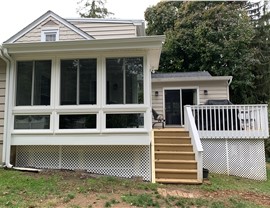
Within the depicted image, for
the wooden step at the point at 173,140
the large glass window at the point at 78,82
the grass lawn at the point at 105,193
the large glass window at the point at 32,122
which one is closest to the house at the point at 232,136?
the wooden step at the point at 173,140

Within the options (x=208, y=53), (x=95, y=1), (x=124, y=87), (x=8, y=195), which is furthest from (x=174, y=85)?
(x=95, y=1)

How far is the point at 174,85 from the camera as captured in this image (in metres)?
12.0

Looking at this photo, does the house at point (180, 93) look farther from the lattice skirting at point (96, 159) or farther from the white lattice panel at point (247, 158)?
the lattice skirting at point (96, 159)

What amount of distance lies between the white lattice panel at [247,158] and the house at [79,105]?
3069mm

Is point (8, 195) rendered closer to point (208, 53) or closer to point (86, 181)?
point (86, 181)

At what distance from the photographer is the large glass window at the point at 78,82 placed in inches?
256

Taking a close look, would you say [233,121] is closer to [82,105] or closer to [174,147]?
[174,147]

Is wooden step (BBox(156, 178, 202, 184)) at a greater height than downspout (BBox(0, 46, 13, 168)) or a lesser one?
lesser

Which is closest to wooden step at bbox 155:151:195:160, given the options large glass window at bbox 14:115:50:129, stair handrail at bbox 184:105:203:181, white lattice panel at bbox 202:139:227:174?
stair handrail at bbox 184:105:203:181

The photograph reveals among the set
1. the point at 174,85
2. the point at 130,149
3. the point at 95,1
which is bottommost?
the point at 130,149

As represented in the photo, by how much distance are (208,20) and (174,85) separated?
943cm

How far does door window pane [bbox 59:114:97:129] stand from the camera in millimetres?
6465

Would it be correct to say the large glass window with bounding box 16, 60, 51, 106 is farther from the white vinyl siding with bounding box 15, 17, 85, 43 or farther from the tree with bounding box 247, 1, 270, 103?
the tree with bounding box 247, 1, 270, 103

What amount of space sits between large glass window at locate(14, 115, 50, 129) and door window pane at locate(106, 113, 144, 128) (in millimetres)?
1590
